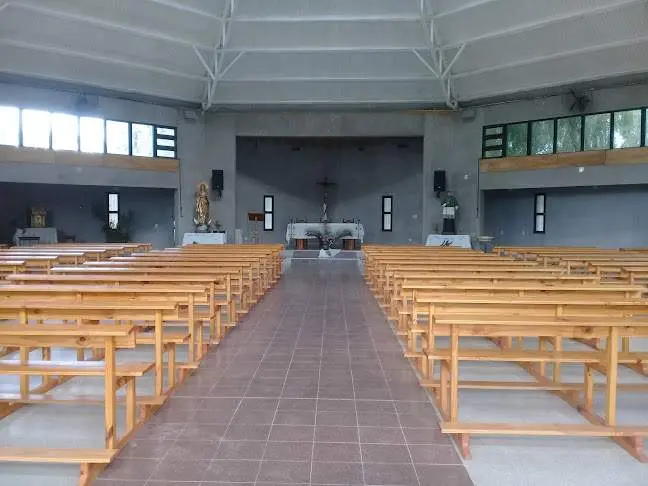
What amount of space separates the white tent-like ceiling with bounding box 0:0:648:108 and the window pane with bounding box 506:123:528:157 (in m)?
1.34

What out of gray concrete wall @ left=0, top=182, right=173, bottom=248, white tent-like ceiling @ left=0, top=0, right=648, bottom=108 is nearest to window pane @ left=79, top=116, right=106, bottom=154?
white tent-like ceiling @ left=0, top=0, right=648, bottom=108

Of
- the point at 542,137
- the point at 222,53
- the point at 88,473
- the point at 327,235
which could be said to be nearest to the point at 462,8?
the point at 542,137

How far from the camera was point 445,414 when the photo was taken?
140 inches

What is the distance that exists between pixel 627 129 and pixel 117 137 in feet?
47.8

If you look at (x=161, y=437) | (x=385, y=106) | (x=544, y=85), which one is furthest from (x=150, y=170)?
(x=161, y=437)

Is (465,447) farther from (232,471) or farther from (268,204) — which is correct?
(268,204)

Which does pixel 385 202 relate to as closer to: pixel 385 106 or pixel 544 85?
pixel 385 106

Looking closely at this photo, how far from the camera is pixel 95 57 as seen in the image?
47.3ft

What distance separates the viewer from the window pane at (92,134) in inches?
643

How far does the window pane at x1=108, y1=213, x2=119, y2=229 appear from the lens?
18484 millimetres

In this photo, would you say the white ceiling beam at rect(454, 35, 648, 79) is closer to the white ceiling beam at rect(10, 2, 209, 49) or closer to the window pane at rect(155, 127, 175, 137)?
the white ceiling beam at rect(10, 2, 209, 49)

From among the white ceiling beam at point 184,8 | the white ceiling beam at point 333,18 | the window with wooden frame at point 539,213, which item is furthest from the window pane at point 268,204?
the window with wooden frame at point 539,213

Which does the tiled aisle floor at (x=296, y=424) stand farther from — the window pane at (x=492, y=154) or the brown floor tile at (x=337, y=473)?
the window pane at (x=492, y=154)

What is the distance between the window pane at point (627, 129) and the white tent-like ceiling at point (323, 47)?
1318 millimetres
